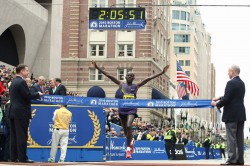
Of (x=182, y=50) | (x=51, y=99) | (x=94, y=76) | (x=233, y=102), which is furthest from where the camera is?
(x=182, y=50)

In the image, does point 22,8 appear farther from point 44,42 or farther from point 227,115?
point 227,115

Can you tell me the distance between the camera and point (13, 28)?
136 ft

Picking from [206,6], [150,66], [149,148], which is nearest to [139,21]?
[206,6]

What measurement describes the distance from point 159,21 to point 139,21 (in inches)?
1897

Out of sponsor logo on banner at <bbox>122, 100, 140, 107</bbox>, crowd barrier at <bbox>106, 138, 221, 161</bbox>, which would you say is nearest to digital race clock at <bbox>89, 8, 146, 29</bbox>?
crowd barrier at <bbox>106, 138, 221, 161</bbox>

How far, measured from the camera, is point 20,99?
11930 mm

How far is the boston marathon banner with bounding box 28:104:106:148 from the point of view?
18984mm

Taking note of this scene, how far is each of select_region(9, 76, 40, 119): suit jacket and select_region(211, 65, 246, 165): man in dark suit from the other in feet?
13.8

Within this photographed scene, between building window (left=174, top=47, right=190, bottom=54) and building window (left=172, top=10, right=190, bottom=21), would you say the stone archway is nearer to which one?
building window (left=174, top=47, right=190, bottom=54)

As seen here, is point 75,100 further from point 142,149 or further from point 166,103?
point 142,149

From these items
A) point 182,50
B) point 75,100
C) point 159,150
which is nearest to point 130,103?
point 75,100

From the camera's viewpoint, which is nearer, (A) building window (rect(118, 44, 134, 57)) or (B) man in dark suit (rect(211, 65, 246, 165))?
(B) man in dark suit (rect(211, 65, 246, 165))

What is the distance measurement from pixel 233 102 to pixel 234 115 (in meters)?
0.29

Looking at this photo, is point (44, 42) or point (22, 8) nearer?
point (22, 8)
